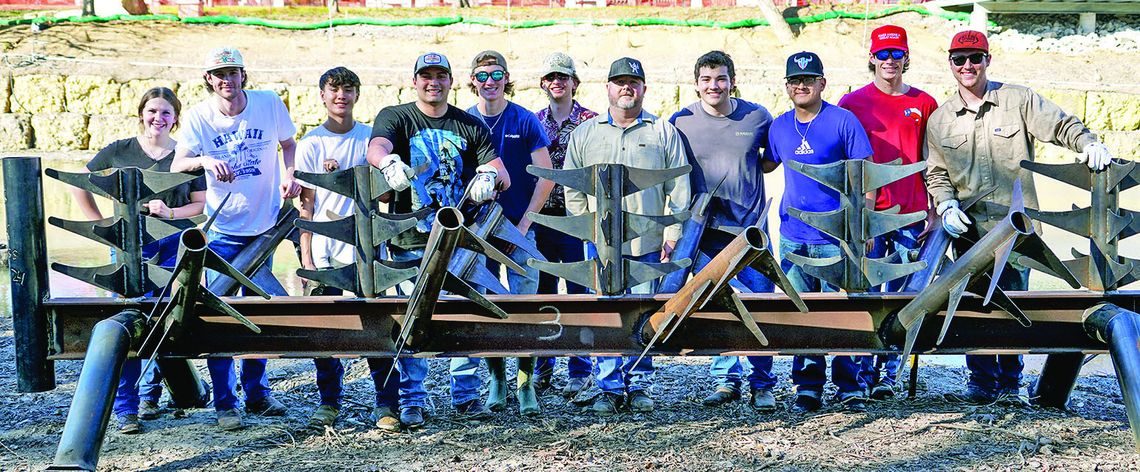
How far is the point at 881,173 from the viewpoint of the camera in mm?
4500

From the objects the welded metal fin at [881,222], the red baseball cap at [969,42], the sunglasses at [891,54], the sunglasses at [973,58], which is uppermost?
the red baseball cap at [969,42]

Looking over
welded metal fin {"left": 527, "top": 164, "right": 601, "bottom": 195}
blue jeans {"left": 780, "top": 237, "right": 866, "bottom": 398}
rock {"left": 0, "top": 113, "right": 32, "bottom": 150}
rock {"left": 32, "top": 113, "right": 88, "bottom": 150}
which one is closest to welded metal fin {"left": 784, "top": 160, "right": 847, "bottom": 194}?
welded metal fin {"left": 527, "top": 164, "right": 601, "bottom": 195}

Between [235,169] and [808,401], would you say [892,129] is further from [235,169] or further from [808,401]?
[235,169]

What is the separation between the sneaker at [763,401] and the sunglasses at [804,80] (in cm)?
158

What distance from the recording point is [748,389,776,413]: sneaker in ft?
18.2

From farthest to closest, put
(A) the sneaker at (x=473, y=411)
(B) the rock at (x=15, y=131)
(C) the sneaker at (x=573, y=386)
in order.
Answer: (B) the rock at (x=15, y=131)
(C) the sneaker at (x=573, y=386)
(A) the sneaker at (x=473, y=411)

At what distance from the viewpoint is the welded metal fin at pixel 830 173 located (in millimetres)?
4508

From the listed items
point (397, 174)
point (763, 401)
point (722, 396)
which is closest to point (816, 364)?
point (763, 401)

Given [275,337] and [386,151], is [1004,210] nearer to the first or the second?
[386,151]

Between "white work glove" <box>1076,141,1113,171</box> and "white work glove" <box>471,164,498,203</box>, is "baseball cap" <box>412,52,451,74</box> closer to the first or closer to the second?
"white work glove" <box>471,164,498,203</box>

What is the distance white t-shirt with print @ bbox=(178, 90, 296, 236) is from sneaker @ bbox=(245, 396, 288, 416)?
0.86 m

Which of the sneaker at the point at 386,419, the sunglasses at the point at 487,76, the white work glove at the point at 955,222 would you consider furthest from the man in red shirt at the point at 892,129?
the sneaker at the point at 386,419

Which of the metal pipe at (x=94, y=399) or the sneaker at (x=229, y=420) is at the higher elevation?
the metal pipe at (x=94, y=399)

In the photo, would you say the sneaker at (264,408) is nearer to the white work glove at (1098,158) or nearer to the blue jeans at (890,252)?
the blue jeans at (890,252)
